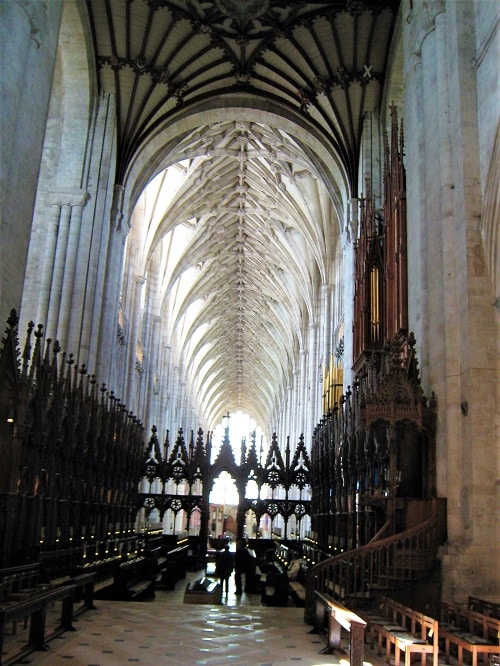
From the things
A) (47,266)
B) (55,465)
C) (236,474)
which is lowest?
(55,465)

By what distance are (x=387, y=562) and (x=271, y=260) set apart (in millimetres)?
31073

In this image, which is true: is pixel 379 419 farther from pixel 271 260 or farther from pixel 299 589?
pixel 271 260

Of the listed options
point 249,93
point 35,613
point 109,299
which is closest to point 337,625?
point 35,613

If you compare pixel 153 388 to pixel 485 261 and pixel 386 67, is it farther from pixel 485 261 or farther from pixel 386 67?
pixel 485 261

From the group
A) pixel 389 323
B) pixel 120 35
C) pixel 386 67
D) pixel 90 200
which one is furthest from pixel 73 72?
pixel 389 323

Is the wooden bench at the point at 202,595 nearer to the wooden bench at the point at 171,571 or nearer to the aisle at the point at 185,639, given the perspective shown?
the aisle at the point at 185,639

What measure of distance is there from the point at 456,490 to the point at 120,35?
1638cm

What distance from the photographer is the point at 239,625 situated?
9688 millimetres

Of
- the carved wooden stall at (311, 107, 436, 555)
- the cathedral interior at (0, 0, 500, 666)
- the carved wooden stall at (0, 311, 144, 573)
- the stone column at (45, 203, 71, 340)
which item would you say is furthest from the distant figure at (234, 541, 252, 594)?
the stone column at (45, 203, 71, 340)

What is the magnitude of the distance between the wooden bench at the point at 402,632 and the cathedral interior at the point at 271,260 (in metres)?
0.84

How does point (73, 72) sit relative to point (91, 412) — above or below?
above

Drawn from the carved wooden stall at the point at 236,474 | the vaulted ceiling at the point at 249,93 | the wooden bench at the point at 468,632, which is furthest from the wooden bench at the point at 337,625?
the vaulted ceiling at the point at 249,93

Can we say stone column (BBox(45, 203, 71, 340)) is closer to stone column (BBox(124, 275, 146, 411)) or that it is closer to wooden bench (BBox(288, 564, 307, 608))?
wooden bench (BBox(288, 564, 307, 608))

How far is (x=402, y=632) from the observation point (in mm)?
7074
